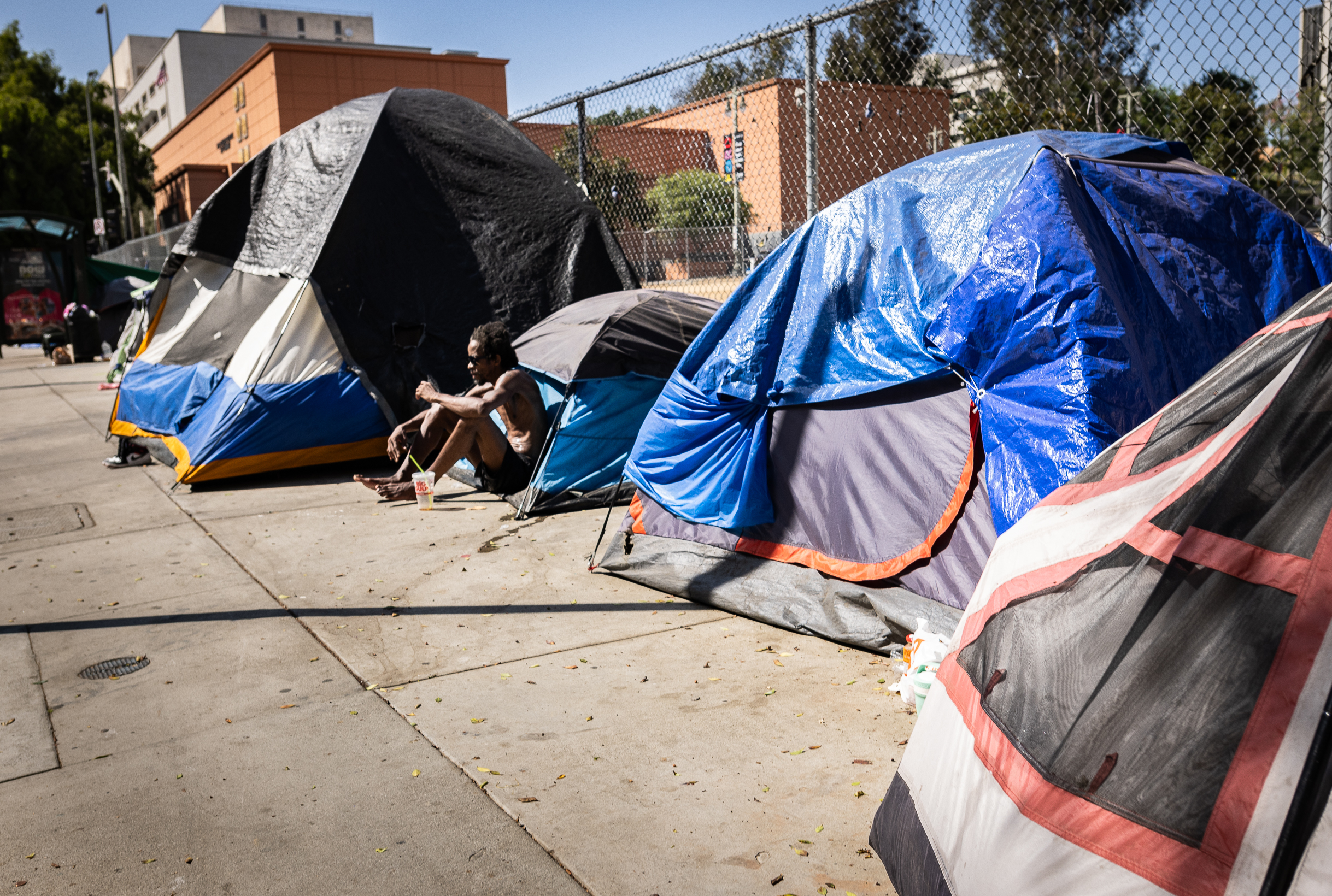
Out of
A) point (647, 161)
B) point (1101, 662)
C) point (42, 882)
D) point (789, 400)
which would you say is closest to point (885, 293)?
point (789, 400)

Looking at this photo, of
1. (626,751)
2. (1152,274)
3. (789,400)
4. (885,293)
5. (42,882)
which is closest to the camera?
(42,882)

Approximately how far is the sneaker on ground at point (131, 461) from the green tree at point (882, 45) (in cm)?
643

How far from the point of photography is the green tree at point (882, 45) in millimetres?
5840

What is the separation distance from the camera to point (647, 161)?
941cm

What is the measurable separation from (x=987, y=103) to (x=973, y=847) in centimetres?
506

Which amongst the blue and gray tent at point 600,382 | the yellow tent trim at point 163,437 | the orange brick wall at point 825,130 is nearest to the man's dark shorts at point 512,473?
the blue and gray tent at point 600,382

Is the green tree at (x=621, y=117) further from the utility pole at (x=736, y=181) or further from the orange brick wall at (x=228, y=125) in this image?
the orange brick wall at (x=228, y=125)

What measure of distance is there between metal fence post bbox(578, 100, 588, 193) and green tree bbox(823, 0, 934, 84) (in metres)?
2.77

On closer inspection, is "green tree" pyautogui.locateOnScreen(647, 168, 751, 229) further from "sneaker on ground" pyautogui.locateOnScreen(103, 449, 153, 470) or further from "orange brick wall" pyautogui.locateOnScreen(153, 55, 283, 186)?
"orange brick wall" pyautogui.locateOnScreen(153, 55, 283, 186)

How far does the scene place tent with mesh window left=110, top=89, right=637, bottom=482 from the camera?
767 cm

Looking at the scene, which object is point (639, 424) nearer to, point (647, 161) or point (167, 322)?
point (647, 161)

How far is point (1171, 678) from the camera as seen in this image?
183cm

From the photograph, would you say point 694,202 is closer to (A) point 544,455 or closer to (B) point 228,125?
(A) point 544,455

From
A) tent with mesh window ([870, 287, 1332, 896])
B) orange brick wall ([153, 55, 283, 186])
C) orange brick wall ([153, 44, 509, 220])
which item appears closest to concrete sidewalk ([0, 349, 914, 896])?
tent with mesh window ([870, 287, 1332, 896])
